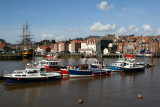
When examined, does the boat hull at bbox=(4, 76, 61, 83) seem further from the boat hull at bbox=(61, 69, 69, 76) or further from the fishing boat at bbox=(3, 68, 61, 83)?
the boat hull at bbox=(61, 69, 69, 76)

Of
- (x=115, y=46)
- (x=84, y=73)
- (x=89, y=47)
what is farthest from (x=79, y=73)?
(x=115, y=46)

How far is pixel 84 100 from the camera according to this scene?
18.0m

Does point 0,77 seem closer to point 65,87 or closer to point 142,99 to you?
point 65,87

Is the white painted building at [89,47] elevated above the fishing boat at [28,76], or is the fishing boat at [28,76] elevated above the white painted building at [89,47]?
the white painted building at [89,47]

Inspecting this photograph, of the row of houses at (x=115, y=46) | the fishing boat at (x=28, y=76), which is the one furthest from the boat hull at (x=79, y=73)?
the row of houses at (x=115, y=46)

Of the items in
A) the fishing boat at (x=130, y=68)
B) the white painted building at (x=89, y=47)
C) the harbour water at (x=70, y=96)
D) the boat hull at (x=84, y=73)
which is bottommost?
the harbour water at (x=70, y=96)

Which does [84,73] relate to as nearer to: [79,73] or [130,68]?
[79,73]

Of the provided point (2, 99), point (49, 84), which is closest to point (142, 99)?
point (49, 84)

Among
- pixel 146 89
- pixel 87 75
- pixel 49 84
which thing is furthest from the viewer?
pixel 87 75

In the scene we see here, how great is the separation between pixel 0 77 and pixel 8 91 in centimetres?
604

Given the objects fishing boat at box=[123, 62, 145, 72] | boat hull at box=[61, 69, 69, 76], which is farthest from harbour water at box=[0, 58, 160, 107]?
fishing boat at box=[123, 62, 145, 72]

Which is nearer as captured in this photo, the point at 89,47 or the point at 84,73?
the point at 84,73

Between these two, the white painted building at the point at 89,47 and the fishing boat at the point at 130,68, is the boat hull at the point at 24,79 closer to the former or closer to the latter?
the fishing boat at the point at 130,68

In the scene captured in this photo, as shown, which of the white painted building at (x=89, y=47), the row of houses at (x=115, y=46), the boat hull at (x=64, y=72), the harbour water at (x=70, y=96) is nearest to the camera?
the harbour water at (x=70, y=96)
